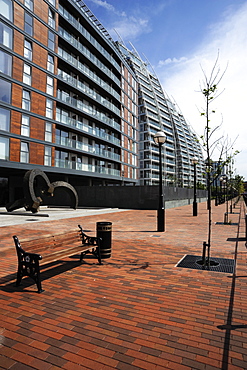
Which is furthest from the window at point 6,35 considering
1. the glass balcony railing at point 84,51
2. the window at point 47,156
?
the window at point 47,156

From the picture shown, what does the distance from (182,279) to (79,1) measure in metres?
37.3

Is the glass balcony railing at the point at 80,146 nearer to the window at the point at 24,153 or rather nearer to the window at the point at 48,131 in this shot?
the window at the point at 48,131

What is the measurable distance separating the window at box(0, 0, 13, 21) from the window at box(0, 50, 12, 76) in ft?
10.9

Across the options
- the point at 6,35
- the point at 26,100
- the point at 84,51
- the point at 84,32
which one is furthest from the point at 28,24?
the point at 84,32

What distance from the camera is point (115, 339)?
2.93 m

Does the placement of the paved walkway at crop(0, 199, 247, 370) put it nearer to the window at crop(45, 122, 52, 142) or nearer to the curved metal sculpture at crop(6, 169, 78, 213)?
the curved metal sculpture at crop(6, 169, 78, 213)

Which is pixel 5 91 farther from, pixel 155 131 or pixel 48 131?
pixel 155 131

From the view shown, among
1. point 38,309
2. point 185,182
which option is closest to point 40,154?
point 38,309

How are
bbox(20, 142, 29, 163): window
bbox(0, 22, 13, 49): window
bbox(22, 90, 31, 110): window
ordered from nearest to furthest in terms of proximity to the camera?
bbox(0, 22, 13, 49): window, bbox(20, 142, 29, 163): window, bbox(22, 90, 31, 110): window

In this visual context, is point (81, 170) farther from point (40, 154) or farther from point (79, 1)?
point (79, 1)

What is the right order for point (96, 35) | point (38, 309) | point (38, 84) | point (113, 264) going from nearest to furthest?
point (38, 309) → point (113, 264) → point (38, 84) → point (96, 35)

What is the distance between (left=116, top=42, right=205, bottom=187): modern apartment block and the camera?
8188 cm

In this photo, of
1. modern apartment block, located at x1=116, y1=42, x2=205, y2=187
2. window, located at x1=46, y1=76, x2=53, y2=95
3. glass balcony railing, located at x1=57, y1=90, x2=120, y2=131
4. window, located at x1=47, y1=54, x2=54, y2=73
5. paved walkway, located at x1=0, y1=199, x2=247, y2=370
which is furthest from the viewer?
modern apartment block, located at x1=116, y1=42, x2=205, y2=187

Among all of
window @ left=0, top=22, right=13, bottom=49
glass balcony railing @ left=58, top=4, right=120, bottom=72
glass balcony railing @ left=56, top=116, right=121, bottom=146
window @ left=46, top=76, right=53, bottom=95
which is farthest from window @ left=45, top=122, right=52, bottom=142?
glass balcony railing @ left=58, top=4, right=120, bottom=72
